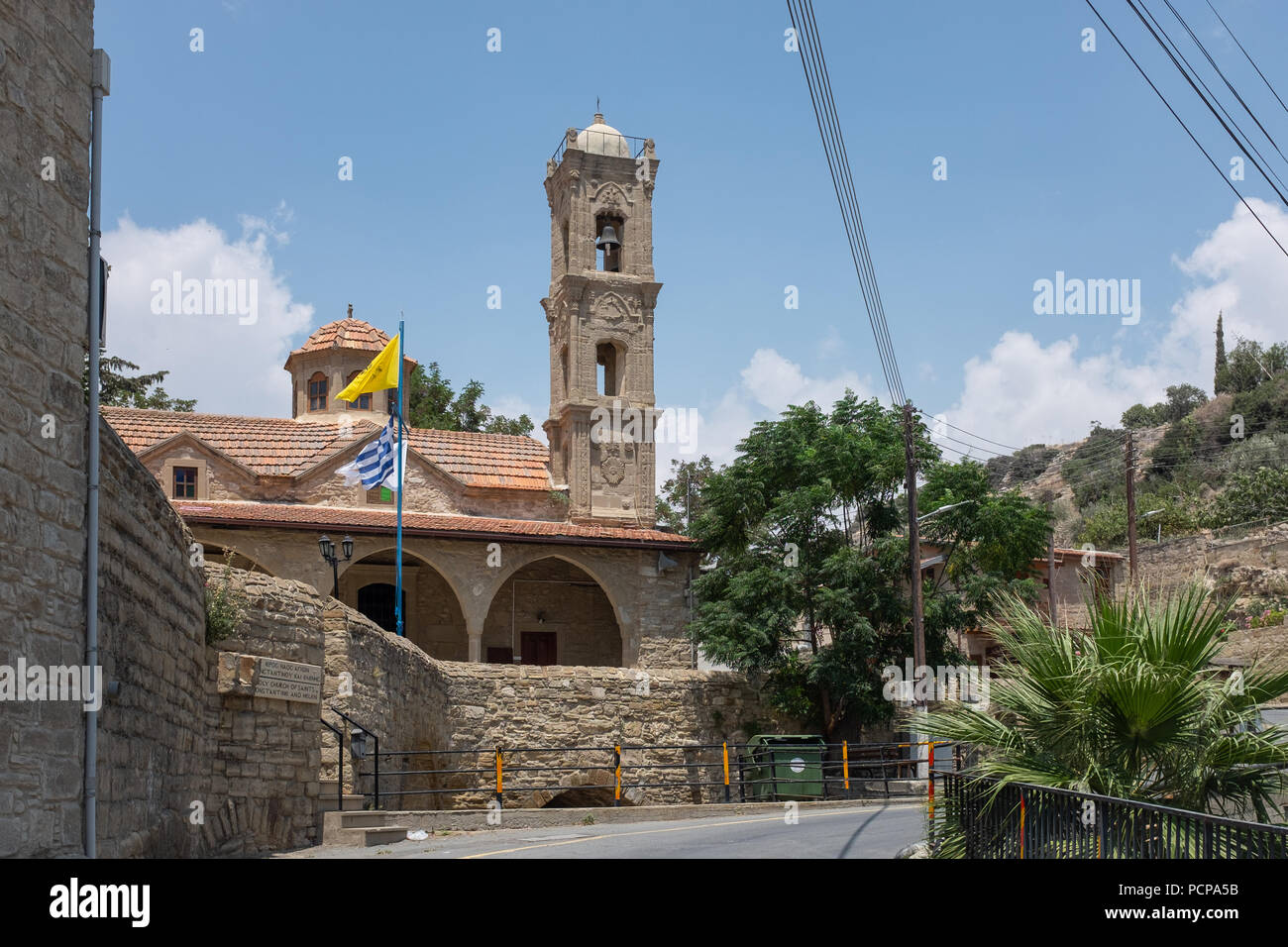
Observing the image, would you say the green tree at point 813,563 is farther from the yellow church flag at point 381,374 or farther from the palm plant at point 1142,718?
the palm plant at point 1142,718

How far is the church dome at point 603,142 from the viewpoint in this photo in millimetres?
37000

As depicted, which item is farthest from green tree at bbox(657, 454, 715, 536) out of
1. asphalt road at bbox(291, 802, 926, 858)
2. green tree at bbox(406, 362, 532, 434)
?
A: asphalt road at bbox(291, 802, 926, 858)

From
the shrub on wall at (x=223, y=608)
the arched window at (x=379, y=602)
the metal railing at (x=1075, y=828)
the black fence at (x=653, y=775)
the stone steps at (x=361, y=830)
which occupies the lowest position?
the black fence at (x=653, y=775)

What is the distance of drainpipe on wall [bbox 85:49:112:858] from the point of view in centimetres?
834

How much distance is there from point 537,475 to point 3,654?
30526 millimetres

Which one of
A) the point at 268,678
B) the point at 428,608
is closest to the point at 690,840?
the point at 268,678

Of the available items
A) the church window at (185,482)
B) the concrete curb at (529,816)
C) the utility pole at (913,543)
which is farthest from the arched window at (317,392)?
the concrete curb at (529,816)

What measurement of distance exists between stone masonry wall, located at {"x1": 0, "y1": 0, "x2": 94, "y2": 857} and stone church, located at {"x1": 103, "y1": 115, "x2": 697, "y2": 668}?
23505mm

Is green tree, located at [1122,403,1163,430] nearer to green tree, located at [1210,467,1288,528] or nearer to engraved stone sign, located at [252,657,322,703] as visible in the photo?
green tree, located at [1210,467,1288,528]

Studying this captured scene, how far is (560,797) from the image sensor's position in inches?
1091

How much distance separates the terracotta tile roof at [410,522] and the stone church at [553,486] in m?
0.10
